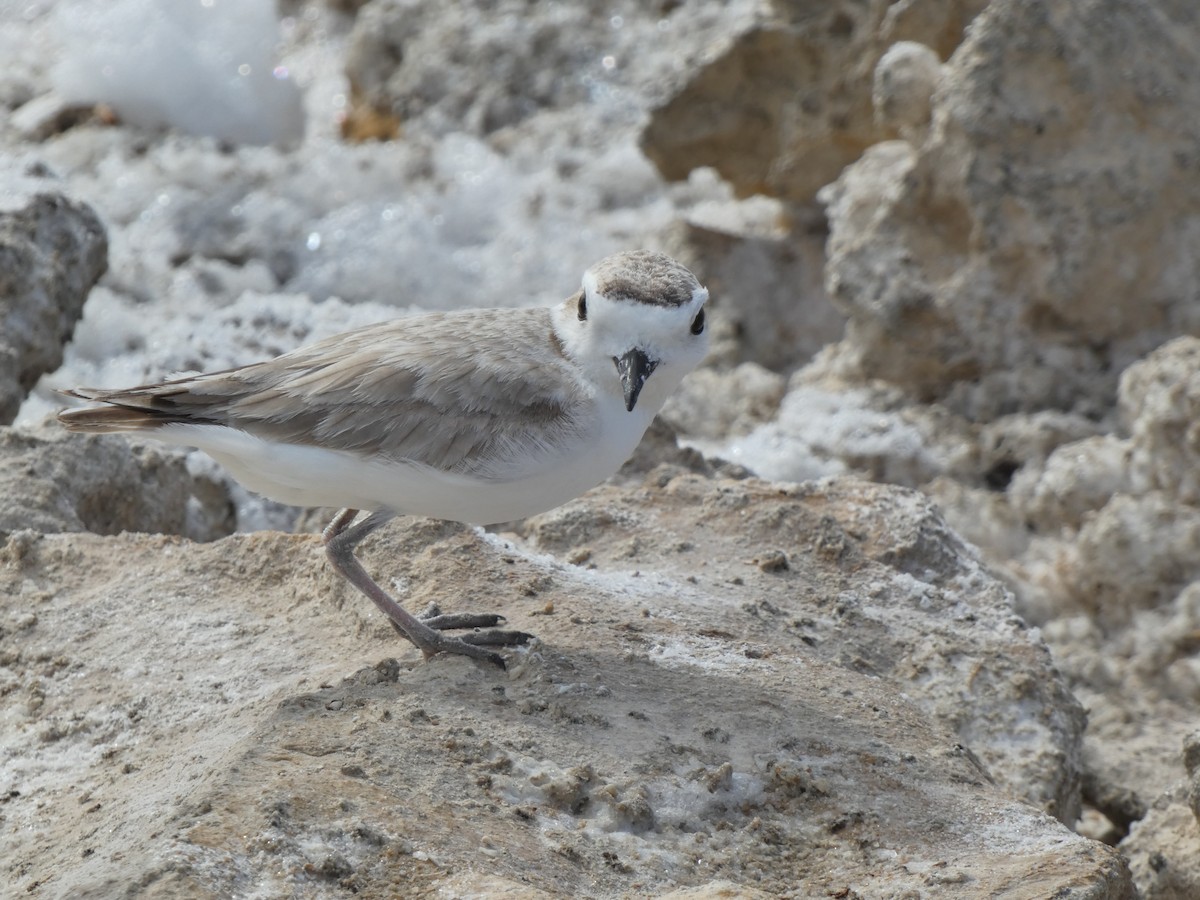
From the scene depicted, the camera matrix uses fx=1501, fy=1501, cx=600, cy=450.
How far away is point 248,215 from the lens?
10.1 meters

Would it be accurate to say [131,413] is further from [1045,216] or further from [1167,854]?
[1045,216]

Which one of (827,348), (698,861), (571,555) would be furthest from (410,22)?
(698,861)

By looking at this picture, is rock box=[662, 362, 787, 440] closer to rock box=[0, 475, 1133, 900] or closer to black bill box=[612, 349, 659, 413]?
rock box=[0, 475, 1133, 900]

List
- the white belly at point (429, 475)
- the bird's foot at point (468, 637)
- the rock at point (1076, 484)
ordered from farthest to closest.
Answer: the rock at point (1076, 484) < the white belly at point (429, 475) < the bird's foot at point (468, 637)

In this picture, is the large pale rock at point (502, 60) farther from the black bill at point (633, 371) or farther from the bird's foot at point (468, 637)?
the bird's foot at point (468, 637)

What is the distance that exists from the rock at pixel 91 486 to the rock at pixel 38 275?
0.68 m

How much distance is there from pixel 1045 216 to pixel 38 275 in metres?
4.59

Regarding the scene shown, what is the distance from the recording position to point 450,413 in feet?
14.4

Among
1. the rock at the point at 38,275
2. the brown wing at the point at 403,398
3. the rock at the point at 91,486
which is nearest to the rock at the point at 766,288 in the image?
the rock at the point at 38,275

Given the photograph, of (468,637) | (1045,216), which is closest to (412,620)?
(468,637)

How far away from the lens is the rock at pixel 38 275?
20.1 feet

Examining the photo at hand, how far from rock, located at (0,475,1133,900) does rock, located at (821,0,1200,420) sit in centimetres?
235

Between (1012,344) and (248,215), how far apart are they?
207 inches

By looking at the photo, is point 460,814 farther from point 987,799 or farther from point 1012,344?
point 1012,344
